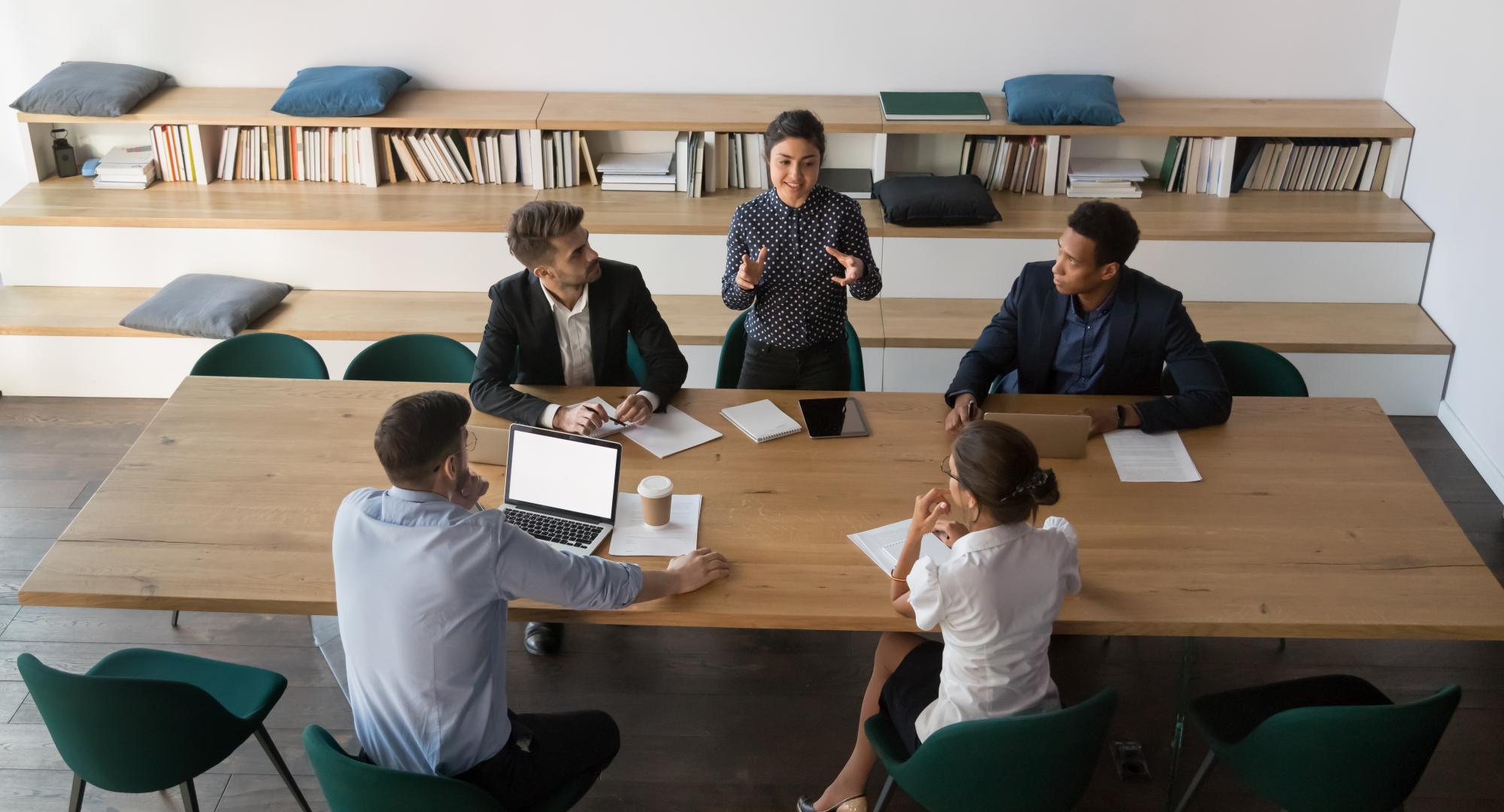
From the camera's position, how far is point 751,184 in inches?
217

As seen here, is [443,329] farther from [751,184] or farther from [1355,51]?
[1355,51]

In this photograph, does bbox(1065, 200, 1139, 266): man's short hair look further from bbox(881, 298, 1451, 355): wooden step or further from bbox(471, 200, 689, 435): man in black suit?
bbox(881, 298, 1451, 355): wooden step

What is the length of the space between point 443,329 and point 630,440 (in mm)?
1958

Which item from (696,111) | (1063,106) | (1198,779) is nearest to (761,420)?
(1198,779)

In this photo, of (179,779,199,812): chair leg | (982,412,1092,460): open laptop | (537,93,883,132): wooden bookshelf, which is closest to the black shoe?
(179,779,199,812): chair leg

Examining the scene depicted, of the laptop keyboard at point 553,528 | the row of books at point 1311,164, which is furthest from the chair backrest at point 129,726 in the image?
the row of books at point 1311,164

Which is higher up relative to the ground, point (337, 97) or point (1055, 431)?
point (337, 97)

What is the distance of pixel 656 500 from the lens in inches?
109

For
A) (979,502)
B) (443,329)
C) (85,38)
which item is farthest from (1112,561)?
(85,38)

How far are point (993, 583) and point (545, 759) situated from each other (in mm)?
987

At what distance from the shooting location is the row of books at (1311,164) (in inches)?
210

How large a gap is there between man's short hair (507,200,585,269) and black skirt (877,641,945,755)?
138 centimetres

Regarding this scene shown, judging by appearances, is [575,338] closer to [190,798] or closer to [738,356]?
[738,356]

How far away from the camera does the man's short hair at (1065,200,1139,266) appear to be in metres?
3.19
